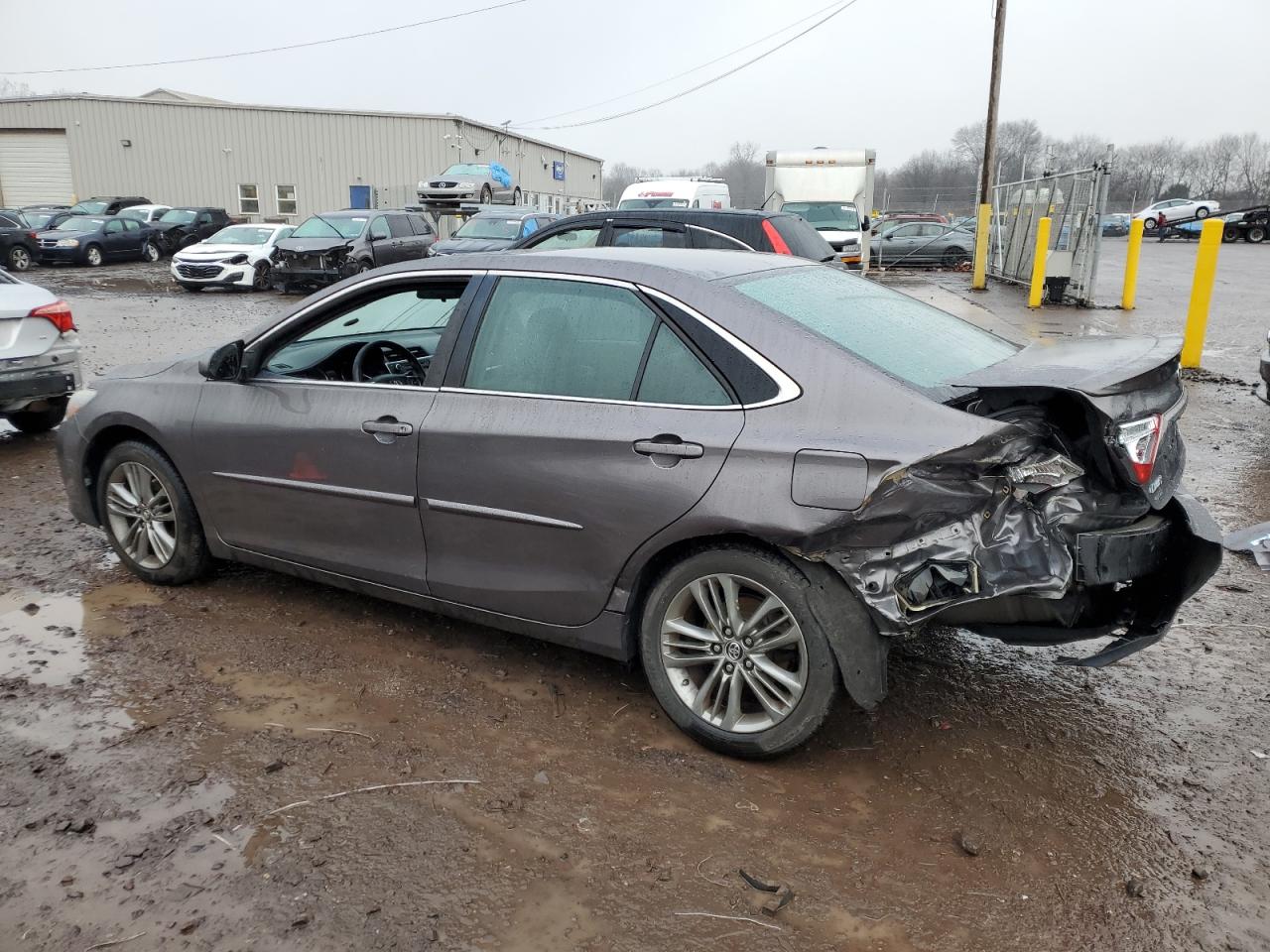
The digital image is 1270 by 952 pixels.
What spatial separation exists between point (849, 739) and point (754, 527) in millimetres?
934

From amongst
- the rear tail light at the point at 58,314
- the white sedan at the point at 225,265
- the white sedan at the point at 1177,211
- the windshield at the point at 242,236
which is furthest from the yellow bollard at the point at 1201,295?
the white sedan at the point at 1177,211

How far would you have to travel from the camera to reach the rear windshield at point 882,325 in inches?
129

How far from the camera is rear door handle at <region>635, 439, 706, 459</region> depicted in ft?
10.3

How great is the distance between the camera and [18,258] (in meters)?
25.5

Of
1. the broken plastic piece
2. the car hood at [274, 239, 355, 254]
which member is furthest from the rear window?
the car hood at [274, 239, 355, 254]

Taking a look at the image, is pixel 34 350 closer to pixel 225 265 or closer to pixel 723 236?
pixel 723 236

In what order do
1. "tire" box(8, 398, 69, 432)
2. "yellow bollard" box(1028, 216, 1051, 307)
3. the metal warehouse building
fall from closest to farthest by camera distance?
"tire" box(8, 398, 69, 432)
"yellow bollard" box(1028, 216, 1051, 307)
the metal warehouse building

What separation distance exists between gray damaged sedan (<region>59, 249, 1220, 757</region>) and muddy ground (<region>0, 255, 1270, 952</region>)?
333mm

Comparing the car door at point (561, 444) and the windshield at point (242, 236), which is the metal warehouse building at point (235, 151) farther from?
the car door at point (561, 444)

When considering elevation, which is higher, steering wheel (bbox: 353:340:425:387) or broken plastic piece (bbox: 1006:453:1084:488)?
steering wheel (bbox: 353:340:425:387)

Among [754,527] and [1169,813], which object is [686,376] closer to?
[754,527]

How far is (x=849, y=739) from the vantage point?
3.41 meters

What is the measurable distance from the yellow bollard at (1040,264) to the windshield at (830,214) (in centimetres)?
479

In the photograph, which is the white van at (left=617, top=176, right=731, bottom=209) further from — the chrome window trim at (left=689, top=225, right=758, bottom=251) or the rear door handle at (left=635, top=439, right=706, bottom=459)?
the rear door handle at (left=635, top=439, right=706, bottom=459)
